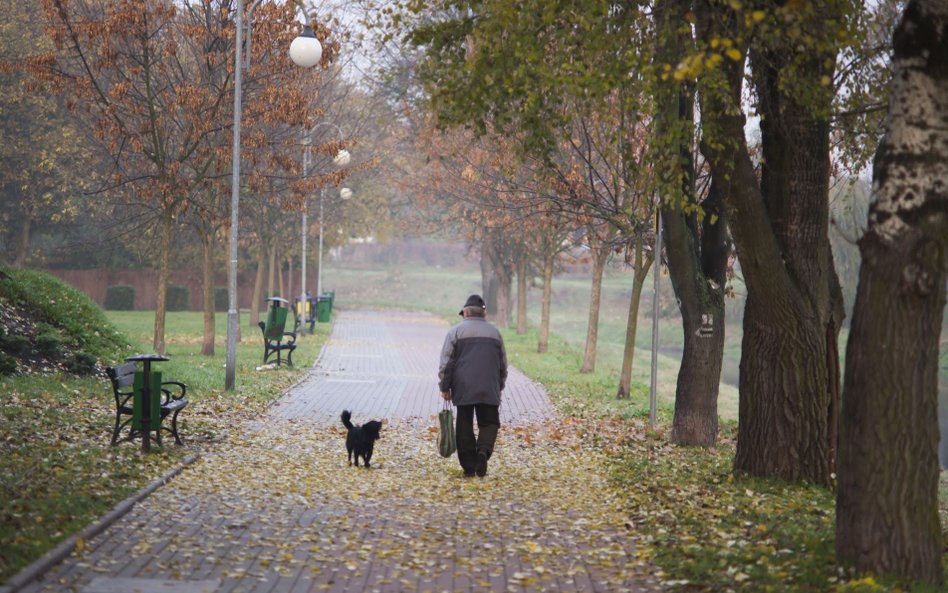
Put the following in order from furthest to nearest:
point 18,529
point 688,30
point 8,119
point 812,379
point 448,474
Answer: point 8,119 → point 448,474 → point 812,379 → point 688,30 → point 18,529

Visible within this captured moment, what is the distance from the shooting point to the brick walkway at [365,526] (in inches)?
285

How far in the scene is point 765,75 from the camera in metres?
10.8

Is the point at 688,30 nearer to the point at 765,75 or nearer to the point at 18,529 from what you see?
the point at 765,75

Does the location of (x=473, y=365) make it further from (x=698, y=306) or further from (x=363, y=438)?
(x=698, y=306)

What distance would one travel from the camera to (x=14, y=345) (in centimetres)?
1733

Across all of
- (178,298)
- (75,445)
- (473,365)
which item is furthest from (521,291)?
(75,445)

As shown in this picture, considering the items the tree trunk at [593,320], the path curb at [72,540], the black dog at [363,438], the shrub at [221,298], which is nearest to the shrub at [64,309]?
the black dog at [363,438]

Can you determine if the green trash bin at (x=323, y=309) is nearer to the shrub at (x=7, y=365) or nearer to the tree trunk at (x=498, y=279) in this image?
the tree trunk at (x=498, y=279)

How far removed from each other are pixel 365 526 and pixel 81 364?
10.0m

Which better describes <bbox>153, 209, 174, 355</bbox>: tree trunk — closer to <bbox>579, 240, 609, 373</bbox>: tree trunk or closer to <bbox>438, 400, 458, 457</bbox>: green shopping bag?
<bbox>579, 240, 609, 373</bbox>: tree trunk

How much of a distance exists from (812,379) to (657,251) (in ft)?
15.1

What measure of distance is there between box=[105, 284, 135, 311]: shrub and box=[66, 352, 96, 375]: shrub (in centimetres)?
3379

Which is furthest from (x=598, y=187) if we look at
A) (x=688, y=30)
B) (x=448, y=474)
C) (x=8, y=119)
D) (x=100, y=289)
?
(x=100, y=289)

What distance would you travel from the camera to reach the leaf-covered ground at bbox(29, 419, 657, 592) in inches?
289
